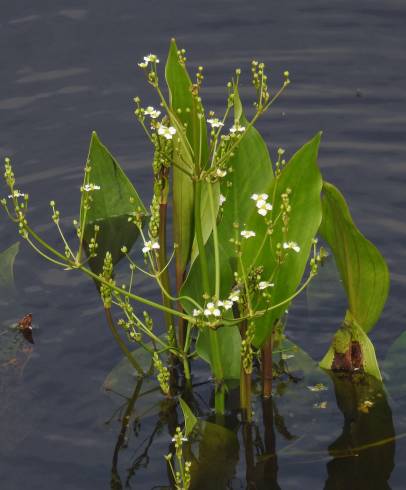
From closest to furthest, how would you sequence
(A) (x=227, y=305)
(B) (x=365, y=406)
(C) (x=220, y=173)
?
(A) (x=227, y=305) → (C) (x=220, y=173) → (B) (x=365, y=406)

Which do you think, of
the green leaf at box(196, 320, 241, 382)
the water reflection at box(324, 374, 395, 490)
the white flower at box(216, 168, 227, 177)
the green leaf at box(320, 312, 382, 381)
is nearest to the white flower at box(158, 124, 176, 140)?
the white flower at box(216, 168, 227, 177)

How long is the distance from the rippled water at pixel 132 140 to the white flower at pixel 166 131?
1.40 m

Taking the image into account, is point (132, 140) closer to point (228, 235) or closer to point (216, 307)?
point (228, 235)

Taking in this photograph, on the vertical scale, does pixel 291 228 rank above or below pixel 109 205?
above

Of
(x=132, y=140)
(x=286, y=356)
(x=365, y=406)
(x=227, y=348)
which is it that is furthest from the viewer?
(x=132, y=140)

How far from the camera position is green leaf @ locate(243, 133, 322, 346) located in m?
4.17

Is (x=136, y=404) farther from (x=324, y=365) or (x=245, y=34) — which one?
(x=245, y=34)

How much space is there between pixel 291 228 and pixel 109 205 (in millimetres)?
994

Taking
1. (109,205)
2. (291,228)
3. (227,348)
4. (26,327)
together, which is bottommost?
(26,327)

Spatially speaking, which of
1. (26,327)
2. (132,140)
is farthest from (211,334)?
(132,140)

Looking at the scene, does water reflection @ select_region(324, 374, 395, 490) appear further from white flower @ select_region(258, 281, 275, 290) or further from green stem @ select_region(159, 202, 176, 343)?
white flower @ select_region(258, 281, 275, 290)

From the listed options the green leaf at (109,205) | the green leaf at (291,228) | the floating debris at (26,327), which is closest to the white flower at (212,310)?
the green leaf at (291,228)

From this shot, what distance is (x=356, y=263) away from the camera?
454cm

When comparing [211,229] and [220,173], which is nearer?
[220,173]
